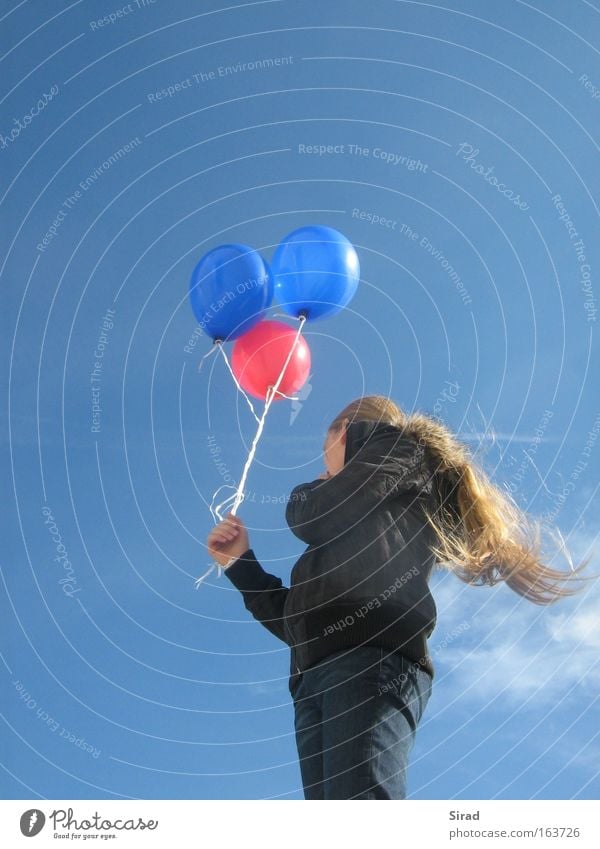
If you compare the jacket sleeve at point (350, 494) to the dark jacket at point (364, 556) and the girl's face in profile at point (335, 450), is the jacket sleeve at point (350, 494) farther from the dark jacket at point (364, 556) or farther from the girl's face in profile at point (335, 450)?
the girl's face in profile at point (335, 450)

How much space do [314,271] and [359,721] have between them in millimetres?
3698

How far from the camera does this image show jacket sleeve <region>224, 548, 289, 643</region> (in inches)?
197

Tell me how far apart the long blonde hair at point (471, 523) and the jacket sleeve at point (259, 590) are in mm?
1050

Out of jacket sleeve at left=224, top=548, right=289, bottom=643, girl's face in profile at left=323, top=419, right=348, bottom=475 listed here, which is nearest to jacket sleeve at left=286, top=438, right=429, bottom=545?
girl's face in profile at left=323, top=419, right=348, bottom=475

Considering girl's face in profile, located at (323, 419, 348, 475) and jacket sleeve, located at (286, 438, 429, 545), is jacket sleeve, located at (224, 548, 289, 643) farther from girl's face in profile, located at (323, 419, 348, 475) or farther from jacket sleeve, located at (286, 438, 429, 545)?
girl's face in profile, located at (323, 419, 348, 475)

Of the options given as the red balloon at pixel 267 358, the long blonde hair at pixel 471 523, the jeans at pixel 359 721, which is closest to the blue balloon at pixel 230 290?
the red balloon at pixel 267 358

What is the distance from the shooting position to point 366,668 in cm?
389

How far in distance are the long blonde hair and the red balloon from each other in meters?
1.09

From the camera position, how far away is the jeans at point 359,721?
12.1 ft

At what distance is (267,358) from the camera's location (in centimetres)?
629

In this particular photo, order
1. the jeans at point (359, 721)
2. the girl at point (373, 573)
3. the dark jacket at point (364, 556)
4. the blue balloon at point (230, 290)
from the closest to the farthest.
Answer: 1. the jeans at point (359, 721)
2. the girl at point (373, 573)
3. the dark jacket at point (364, 556)
4. the blue balloon at point (230, 290)

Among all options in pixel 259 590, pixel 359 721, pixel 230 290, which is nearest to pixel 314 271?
pixel 230 290

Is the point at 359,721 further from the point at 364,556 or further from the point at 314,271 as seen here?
the point at 314,271
